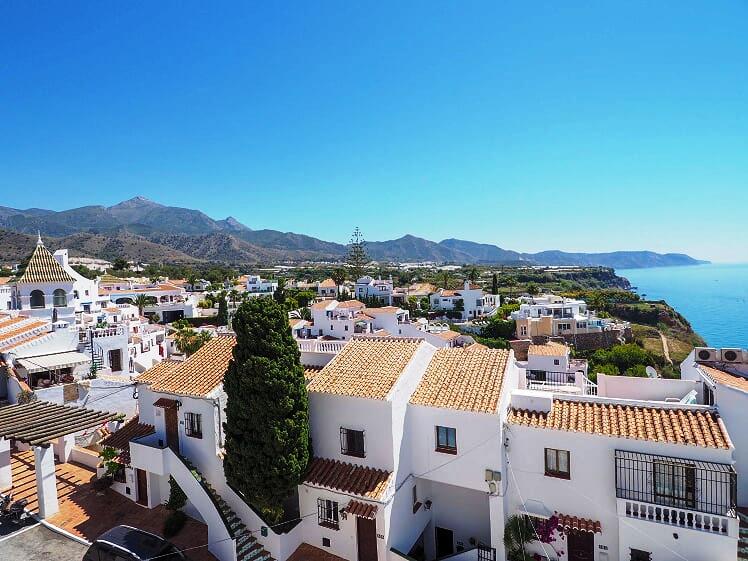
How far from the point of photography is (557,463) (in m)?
13.7

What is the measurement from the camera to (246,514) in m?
14.9

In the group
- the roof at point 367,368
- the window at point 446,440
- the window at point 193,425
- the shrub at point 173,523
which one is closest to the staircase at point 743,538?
the window at point 446,440

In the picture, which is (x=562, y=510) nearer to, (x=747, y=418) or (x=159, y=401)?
(x=747, y=418)

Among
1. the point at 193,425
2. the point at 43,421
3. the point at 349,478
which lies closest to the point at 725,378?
the point at 349,478

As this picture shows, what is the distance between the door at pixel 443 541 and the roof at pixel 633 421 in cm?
562

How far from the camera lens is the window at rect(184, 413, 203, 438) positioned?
1583 cm

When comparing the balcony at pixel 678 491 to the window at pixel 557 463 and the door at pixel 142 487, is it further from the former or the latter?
the door at pixel 142 487

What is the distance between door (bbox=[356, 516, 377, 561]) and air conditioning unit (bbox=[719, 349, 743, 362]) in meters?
14.9

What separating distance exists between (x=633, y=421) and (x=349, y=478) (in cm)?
911

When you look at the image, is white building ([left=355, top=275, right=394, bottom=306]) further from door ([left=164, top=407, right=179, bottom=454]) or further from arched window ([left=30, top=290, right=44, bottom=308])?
door ([left=164, top=407, right=179, bottom=454])

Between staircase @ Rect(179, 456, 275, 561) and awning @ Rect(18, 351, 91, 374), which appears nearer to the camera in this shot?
staircase @ Rect(179, 456, 275, 561)

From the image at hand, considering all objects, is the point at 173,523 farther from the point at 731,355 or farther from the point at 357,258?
the point at 357,258

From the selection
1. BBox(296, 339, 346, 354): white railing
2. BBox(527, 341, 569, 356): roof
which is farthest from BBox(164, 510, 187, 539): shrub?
BBox(527, 341, 569, 356): roof

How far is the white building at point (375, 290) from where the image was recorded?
98812 millimetres
